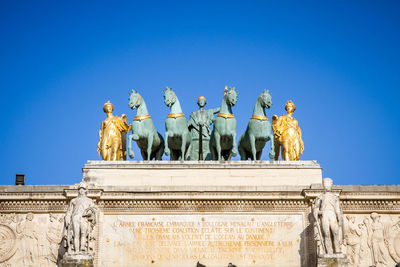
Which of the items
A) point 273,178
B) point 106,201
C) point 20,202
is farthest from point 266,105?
point 20,202

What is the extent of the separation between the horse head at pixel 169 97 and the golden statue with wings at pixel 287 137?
4574 mm

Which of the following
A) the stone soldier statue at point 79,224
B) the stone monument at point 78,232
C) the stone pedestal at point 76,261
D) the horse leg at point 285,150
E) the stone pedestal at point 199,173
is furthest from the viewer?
the horse leg at point 285,150

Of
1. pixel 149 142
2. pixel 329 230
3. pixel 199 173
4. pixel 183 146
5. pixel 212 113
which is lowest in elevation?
pixel 329 230

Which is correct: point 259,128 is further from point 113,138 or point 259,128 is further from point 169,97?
point 113,138

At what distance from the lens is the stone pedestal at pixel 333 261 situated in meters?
31.8

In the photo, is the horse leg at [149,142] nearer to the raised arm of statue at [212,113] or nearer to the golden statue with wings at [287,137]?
the raised arm of statue at [212,113]

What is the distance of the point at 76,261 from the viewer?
104ft

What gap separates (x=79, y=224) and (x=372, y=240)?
1118 centimetres

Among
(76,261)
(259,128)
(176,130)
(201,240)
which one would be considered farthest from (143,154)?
(76,261)

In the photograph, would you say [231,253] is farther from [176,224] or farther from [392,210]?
[392,210]

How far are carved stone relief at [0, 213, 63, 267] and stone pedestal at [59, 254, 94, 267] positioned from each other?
6.89 ft

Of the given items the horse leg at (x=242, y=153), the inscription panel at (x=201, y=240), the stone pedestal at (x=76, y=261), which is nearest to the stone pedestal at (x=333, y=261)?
the inscription panel at (x=201, y=240)

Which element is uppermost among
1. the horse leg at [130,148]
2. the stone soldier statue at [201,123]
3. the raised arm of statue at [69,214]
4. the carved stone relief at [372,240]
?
the stone soldier statue at [201,123]

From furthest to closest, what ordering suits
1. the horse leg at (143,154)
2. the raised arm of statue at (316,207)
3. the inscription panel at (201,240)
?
the horse leg at (143,154)
the inscription panel at (201,240)
the raised arm of statue at (316,207)
